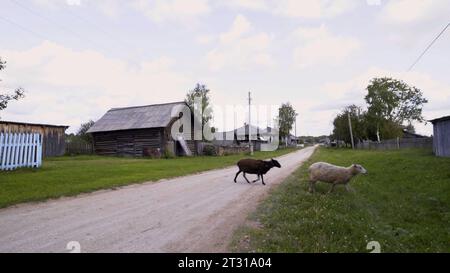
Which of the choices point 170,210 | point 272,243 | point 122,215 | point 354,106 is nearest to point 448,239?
point 272,243

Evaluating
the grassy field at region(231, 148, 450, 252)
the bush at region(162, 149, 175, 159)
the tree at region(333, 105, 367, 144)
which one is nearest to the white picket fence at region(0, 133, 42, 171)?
the grassy field at region(231, 148, 450, 252)

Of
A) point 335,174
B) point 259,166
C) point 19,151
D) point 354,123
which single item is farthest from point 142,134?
point 354,123

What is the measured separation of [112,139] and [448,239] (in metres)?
39.9

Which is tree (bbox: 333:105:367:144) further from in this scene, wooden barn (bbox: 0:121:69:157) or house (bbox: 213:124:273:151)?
wooden barn (bbox: 0:121:69:157)

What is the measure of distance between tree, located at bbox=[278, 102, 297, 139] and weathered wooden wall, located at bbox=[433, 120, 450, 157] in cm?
7412

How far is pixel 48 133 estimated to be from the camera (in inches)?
1385

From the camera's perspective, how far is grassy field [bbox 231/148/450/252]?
21.5ft

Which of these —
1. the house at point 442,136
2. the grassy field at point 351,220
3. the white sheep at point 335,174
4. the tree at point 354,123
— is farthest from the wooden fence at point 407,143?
the white sheep at point 335,174

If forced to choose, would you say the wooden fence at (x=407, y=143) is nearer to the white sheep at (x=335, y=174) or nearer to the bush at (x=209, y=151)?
the bush at (x=209, y=151)

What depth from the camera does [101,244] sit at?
614cm

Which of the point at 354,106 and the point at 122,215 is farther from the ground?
the point at 354,106

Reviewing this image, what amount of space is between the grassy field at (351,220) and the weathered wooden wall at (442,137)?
13.4m

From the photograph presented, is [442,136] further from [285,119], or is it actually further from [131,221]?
[285,119]
